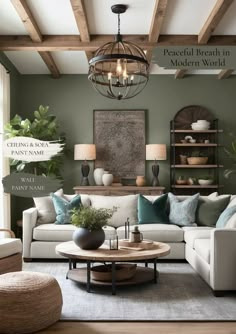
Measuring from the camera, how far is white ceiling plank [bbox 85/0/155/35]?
5300mm

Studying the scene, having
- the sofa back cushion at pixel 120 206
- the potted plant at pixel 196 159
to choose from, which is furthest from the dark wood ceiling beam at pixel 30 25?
the potted plant at pixel 196 159

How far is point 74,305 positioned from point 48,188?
4.48 feet

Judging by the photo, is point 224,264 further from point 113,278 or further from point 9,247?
point 9,247

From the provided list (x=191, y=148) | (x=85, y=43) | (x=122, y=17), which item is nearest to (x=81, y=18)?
(x=122, y=17)

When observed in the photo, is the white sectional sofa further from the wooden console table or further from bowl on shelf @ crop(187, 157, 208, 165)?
bowl on shelf @ crop(187, 157, 208, 165)

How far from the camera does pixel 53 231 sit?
5828 millimetres

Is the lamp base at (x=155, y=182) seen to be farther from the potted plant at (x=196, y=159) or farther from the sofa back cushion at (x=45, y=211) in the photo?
the sofa back cushion at (x=45, y=211)

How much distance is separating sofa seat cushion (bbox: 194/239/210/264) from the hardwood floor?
3.60 feet

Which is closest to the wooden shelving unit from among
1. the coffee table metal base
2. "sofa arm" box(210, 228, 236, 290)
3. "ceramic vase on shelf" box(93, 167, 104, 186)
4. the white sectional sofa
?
"ceramic vase on shelf" box(93, 167, 104, 186)

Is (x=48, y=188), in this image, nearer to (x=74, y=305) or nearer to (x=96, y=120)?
(x=74, y=305)

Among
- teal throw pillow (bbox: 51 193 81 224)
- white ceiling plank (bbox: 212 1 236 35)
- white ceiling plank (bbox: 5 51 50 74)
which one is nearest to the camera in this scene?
white ceiling plank (bbox: 212 1 236 35)

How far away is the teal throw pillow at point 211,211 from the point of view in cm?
610

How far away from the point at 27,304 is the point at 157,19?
Result: 11.9 feet

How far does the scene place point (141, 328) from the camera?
3.37 metres
